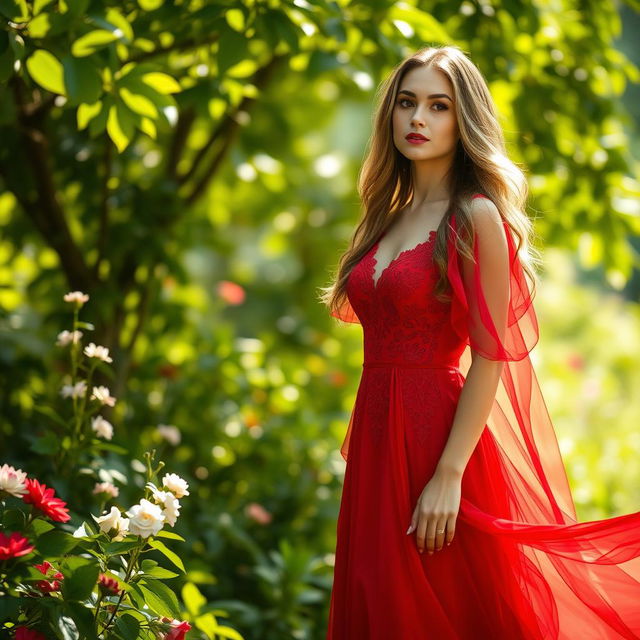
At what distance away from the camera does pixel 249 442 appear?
357cm

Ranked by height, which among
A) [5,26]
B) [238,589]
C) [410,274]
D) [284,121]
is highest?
[284,121]

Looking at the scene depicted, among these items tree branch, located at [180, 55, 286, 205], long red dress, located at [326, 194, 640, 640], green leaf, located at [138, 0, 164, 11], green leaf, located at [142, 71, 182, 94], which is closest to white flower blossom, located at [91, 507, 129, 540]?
long red dress, located at [326, 194, 640, 640]

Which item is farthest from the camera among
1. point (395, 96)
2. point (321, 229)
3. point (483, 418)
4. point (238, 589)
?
point (321, 229)

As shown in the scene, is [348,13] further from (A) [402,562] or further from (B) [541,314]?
(B) [541,314]

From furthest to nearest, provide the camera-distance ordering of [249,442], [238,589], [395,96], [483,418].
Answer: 1. [249,442]
2. [238,589]
3. [395,96]
4. [483,418]

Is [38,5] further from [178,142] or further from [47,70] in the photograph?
[178,142]

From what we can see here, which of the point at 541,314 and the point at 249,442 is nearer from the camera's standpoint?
the point at 249,442

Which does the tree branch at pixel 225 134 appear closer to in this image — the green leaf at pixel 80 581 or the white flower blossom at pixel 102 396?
the white flower blossom at pixel 102 396

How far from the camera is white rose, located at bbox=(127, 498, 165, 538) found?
1.63 m

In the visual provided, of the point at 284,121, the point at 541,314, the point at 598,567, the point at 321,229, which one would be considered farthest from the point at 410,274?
the point at 541,314

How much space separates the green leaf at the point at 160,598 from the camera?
1.72 metres

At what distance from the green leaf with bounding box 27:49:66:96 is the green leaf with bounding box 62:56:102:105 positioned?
5 cm

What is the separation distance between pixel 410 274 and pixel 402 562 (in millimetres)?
639

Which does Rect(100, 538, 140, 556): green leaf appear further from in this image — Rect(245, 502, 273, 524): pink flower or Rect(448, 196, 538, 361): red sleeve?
Rect(245, 502, 273, 524): pink flower
